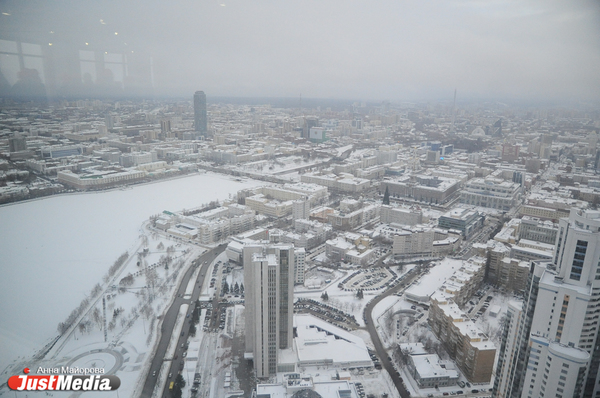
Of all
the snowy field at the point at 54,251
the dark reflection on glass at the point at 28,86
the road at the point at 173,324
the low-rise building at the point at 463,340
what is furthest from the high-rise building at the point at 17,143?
the low-rise building at the point at 463,340

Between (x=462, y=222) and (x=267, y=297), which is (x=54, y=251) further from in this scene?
(x=462, y=222)

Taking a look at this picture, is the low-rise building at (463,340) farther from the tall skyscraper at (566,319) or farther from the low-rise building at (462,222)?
the low-rise building at (462,222)

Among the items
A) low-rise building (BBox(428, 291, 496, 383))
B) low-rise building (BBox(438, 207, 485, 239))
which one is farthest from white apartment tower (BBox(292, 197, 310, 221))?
low-rise building (BBox(428, 291, 496, 383))

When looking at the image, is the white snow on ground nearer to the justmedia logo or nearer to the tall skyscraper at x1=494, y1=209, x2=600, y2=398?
the tall skyscraper at x1=494, y1=209, x2=600, y2=398

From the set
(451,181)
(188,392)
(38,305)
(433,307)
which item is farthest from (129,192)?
(451,181)

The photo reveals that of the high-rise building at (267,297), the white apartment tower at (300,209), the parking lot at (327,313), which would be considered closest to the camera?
the high-rise building at (267,297)

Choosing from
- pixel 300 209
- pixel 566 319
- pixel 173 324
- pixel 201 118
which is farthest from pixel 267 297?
pixel 201 118

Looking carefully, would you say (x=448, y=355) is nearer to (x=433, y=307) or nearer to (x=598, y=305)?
(x=433, y=307)

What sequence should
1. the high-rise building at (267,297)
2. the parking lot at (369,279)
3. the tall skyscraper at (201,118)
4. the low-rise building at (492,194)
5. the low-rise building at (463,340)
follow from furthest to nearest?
the tall skyscraper at (201,118), the low-rise building at (492,194), the parking lot at (369,279), the low-rise building at (463,340), the high-rise building at (267,297)
